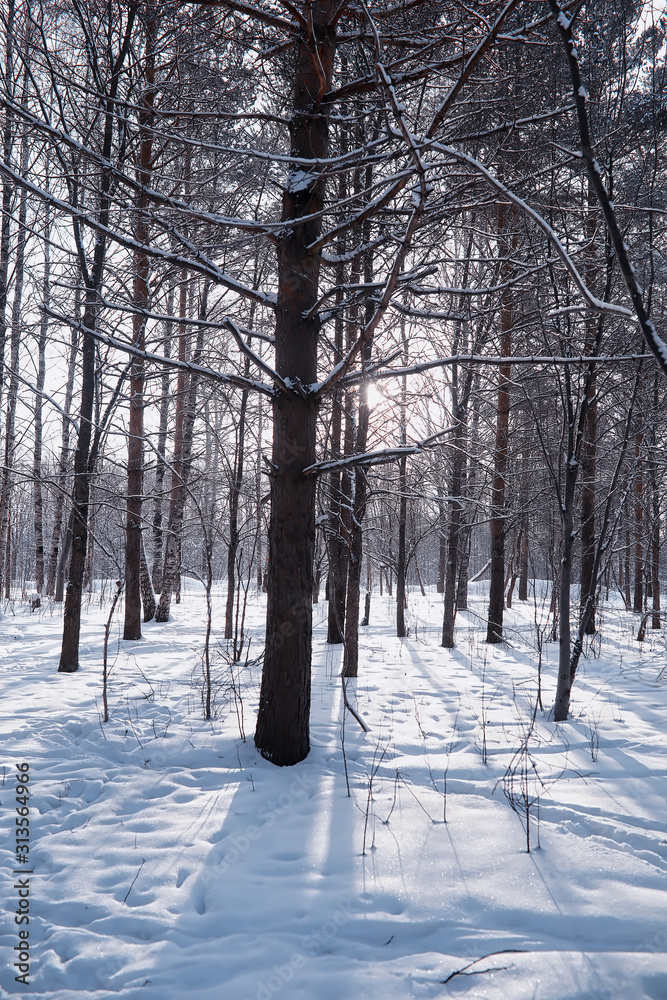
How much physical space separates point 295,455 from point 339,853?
8.23 ft

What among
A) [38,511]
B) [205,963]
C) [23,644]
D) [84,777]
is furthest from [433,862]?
[38,511]

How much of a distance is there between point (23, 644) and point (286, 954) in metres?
7.71

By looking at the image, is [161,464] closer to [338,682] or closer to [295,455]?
[338,682]

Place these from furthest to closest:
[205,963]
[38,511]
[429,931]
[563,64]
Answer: [38,511], [563,64], [429,931], [205,963]

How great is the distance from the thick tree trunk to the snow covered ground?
15.8 inches

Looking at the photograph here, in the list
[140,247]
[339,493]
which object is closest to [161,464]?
[339,493]

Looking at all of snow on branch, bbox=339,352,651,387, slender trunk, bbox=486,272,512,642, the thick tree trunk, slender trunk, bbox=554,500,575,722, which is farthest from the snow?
slender trunk, bbox=486,272,512,642

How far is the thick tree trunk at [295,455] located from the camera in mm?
3820

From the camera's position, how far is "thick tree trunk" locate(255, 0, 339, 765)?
12.5 ft

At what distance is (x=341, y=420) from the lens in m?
8.71

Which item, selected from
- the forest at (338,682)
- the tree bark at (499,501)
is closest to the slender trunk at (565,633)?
the forest at (338,682)

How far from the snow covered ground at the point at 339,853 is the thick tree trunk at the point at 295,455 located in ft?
1.32

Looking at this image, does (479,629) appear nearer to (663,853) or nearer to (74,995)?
(663,853)

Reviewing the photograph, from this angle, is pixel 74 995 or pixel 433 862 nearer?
pixel 74 995
